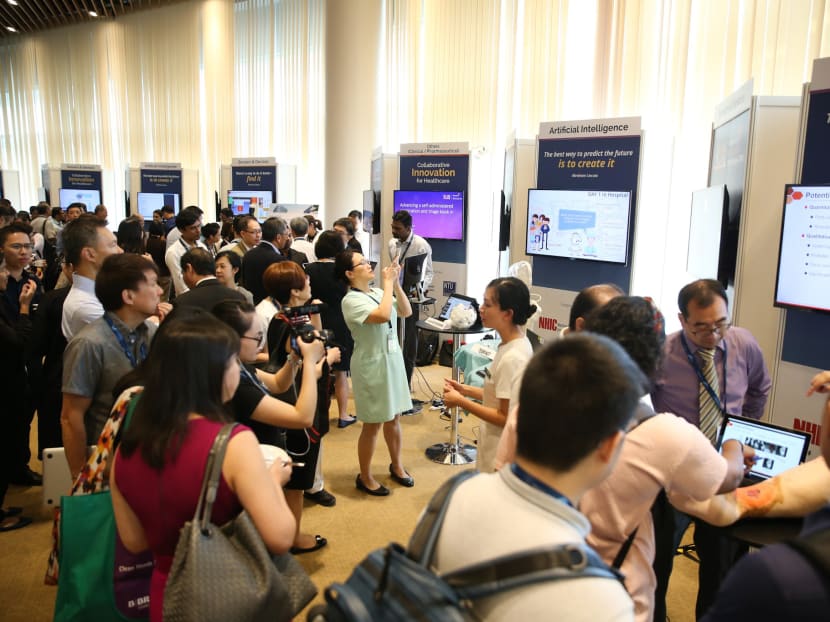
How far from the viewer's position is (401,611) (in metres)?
0.81

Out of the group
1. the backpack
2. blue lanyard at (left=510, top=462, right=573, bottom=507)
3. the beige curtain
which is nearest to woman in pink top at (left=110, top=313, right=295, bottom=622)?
the backpack

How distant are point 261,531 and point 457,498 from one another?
0.59 meters

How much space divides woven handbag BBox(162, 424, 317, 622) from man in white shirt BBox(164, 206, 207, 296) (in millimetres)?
4268

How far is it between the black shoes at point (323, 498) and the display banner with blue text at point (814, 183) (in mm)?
2523

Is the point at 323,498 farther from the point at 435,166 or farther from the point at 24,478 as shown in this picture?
the point at 435,166

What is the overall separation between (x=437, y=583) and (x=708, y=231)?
3466 millimetres

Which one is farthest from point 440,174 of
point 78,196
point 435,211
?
point 78,196

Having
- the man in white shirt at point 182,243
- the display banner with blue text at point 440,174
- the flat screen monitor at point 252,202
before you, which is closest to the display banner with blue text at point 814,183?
the display banner with blue text at point 440,174

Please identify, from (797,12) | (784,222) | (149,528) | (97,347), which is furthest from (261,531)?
(797,12)

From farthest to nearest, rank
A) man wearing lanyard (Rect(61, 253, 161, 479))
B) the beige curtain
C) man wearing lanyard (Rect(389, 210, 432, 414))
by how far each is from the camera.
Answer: the beige curtain → man wearing lanyard (Rect(389, 210, 432, 414)) → man wearing lanyard (Rect(61, 253, 161, 479))

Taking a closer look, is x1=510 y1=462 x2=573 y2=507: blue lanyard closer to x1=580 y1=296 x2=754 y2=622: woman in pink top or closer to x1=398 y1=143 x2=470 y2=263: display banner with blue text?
x1=580 y1=296 x2=754 y2=622: woman in pink top

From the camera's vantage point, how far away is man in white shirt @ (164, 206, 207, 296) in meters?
5.32

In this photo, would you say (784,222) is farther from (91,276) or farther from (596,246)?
(91,276)

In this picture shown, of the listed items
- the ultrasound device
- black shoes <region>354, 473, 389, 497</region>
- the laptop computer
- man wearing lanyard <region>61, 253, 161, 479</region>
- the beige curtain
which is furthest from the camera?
the beige curtain
